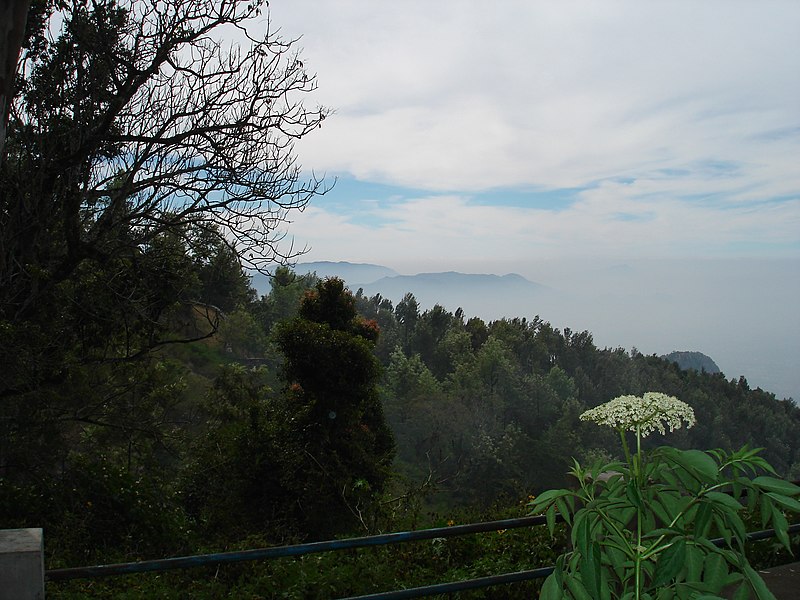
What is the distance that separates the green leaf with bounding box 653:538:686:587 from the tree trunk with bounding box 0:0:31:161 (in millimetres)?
1742

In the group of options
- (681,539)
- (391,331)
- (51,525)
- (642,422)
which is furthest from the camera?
(391,331)

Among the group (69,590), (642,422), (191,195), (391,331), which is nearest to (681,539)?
(642,422)

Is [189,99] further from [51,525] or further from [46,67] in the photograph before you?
[51,525]

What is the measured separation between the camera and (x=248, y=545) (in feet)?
23.2

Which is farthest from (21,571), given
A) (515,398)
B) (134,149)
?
(515,398)

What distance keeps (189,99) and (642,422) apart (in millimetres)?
7051

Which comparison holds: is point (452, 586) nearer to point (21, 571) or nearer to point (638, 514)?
point (638, 514)

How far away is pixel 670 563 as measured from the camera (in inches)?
56.1

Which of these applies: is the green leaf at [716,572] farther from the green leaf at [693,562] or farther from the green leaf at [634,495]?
the green leaf at [634,495]

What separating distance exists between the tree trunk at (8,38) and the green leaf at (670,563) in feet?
5.71

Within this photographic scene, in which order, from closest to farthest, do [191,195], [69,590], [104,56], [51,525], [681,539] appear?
[681,539] < [69,590] < [104,56] < [191,195] < [51,525]

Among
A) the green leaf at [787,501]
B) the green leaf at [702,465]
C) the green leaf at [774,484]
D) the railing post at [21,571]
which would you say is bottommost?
the railing post at [21,571]

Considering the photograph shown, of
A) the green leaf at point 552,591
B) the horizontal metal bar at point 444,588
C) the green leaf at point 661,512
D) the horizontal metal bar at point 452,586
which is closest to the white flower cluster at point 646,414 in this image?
the green leaf at point 661,512

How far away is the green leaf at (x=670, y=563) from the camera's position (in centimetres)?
142
